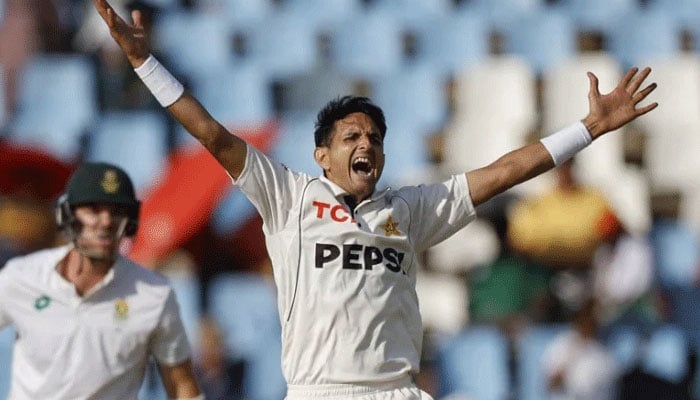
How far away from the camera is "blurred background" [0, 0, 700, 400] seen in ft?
28.7

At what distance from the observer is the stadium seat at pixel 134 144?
32.5 ft

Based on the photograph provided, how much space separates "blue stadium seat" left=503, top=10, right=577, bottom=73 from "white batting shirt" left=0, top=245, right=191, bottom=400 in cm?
572

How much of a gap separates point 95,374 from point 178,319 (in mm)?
402

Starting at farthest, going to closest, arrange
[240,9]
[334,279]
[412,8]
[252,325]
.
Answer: [240,9]
[412,8]
[252,325]
[334,279]

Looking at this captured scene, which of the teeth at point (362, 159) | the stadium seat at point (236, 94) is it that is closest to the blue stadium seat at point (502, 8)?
the stadium seat at point (236, 94)

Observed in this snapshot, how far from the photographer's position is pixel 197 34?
11148 millimetres

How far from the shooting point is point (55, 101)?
10547mm

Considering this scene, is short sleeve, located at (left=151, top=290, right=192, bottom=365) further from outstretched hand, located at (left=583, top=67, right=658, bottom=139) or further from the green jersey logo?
outstretched hand, located at (left=583, top=67, right=658, bottom=139)

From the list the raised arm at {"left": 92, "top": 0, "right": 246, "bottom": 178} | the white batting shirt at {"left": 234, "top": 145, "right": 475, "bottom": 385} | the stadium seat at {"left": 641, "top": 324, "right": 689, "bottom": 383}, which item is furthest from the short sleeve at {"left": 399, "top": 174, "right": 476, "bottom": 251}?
the stadium seat at {"left": 641, "top": 324, "right": 689, "bottom": 383}

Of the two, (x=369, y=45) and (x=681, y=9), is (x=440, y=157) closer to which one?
(x=369, y=45)

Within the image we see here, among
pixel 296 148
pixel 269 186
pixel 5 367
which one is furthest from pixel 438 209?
pixel 296 148

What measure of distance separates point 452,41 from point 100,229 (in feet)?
19.4

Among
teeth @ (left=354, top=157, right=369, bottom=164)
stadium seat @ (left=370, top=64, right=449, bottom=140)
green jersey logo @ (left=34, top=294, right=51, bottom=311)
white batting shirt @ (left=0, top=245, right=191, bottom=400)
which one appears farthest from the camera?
stadium seat @ (left=370, top=64, right=449, bottom=140)

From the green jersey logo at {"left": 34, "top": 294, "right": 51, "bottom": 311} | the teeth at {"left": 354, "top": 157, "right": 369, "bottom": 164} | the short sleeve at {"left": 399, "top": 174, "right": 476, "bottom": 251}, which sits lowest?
the green jersey logo at {"left": 34, "top": 294, "right": 51, "bottom": 311}
